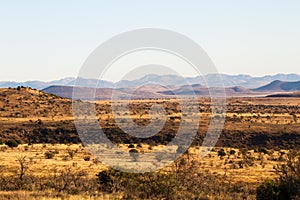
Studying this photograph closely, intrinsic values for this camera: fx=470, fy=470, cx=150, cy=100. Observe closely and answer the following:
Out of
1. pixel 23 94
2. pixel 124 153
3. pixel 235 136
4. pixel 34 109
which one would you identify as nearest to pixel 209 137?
pixel 235 136

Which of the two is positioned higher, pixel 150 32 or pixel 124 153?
pixel 150 32

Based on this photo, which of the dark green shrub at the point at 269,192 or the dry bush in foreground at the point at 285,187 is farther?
the dark green shrub at the point at 269,192

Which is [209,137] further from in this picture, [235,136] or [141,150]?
[141,150]

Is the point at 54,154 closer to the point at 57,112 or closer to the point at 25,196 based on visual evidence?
the point at 25,196

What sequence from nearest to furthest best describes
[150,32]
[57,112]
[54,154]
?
[150,32]
[54,154]
[57,112]

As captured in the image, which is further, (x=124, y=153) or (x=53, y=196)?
(x=124, y=153)

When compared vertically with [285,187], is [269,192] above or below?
below

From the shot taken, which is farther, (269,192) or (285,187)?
(269,192)

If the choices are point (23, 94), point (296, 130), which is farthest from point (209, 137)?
point (23, 94)

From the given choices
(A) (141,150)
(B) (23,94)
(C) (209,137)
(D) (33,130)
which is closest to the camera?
(A) (141,150)

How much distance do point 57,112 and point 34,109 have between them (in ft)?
14.2

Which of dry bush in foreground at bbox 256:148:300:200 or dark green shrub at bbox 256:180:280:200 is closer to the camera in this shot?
dry bush in foreground at bbox 256:148:300:200

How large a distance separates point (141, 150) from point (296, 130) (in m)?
25.8

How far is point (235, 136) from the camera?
5841 centimetres
